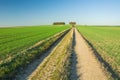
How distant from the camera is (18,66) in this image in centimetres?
1482

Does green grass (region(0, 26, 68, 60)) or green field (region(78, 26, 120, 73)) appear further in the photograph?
green grass (region(0, 26, 68, 60))

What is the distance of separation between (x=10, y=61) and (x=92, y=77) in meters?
6.94

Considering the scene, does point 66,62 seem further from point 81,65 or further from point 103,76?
point 103,76

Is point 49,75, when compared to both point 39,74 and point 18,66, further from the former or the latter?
point 18,66

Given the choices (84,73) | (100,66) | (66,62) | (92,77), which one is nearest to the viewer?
(92,77)

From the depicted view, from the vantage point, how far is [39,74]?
1258cm

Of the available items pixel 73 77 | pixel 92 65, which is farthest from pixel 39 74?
pixel 92 65

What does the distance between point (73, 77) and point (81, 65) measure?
10.7 ft

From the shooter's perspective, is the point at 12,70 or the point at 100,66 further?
the point at 100,66

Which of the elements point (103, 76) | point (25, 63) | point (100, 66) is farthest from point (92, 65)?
point (25, 63)

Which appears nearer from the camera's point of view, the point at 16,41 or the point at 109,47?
the point at 109,47

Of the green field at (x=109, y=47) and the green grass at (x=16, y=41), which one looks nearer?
the green field at (x=109, y=47)

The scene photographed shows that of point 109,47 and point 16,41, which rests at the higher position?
point 109,47

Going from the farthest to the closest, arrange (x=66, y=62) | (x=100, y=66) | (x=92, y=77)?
(x=66, y=62)
(x=100, y=66)
(x=92, y=77)
